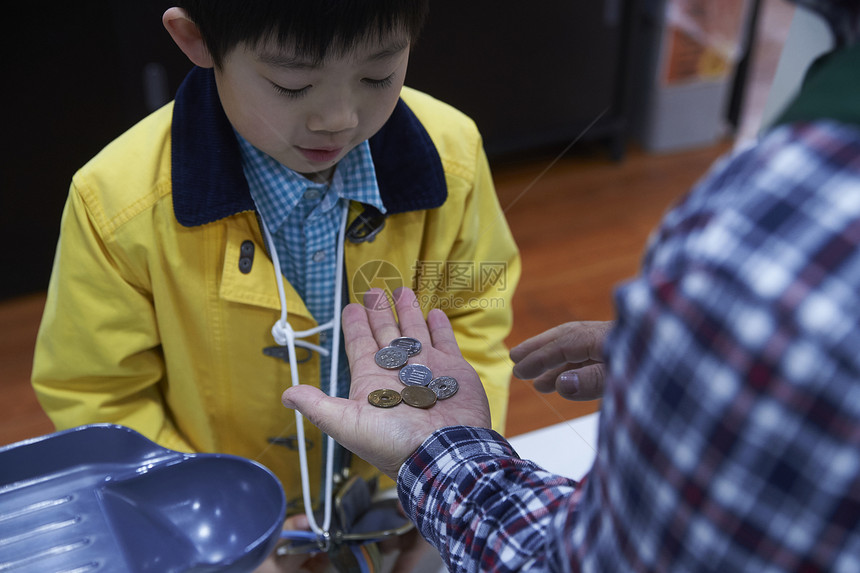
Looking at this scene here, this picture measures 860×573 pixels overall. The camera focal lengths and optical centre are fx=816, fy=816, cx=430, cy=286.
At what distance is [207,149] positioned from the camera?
26.8 inches

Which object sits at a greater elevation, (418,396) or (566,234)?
(418,396)

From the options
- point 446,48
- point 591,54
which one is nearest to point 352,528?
point 446,48

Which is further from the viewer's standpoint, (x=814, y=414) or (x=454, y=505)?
(x=454, y=505)

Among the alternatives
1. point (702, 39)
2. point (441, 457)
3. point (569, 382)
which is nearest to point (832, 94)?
point (441, 457)

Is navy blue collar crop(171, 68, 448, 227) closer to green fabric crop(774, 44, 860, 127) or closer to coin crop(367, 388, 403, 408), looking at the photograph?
coin crop(367, 388, 403, 408)

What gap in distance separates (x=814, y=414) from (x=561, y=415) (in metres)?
0.52

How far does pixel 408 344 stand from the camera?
0.65m

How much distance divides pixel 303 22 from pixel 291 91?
0.18ft

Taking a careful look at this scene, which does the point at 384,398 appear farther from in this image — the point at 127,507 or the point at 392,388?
the point at 127,507

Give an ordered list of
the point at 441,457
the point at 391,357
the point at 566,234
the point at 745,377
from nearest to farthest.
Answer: the point at 745,377 < the point at 441,457 < the point at 391,357 < the point at 566,234

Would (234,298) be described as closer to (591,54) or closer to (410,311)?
(410,311)

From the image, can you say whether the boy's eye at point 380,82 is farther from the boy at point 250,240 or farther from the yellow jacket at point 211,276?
the yellow jacket at point 211,276

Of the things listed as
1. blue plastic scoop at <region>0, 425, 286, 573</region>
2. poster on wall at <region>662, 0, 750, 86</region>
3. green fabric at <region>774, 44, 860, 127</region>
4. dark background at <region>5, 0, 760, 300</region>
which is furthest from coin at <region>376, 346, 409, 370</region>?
poster on wall at <region>662, 0, 750, 86</region>

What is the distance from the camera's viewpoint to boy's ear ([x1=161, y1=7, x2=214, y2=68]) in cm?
61
